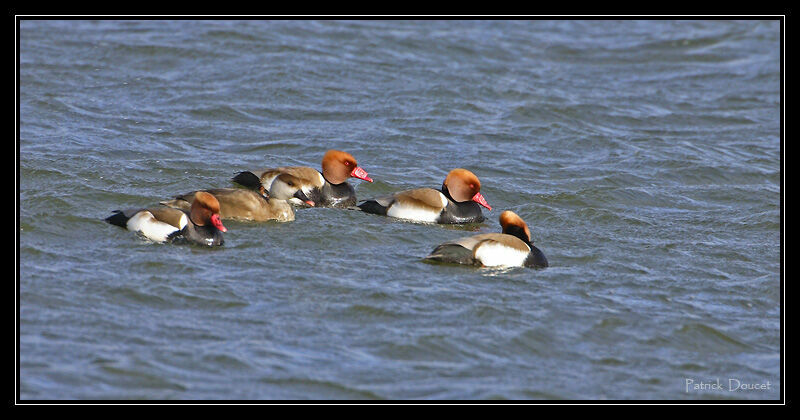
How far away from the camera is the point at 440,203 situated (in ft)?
34.4

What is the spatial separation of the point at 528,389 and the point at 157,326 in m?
2.43

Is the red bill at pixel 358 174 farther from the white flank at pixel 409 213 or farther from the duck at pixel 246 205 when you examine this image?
the duck at pixel 246 205

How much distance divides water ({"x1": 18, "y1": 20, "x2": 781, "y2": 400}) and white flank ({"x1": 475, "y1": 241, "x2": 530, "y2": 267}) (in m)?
0.15

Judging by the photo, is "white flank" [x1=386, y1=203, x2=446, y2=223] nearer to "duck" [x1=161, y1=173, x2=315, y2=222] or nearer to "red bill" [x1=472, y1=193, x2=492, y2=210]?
"red bill" [x1=472, y1=193, x2=492, y2=210]

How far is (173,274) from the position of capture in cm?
805

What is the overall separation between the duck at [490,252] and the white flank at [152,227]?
2.09 meters

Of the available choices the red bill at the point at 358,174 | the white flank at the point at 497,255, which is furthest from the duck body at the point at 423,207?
the white flank at the point at 497,255

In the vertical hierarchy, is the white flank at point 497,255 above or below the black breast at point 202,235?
below

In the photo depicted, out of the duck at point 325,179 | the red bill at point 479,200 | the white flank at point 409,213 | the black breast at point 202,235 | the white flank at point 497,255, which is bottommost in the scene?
the white flank at point 497,255

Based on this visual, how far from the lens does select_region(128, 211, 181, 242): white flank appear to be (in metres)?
8.78

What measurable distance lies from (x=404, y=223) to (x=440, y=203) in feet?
1.60

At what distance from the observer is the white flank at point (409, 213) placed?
1029cm

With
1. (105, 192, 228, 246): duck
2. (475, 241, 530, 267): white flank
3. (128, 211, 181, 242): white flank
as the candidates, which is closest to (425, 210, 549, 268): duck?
(475, 241, 530, 267): white flank
